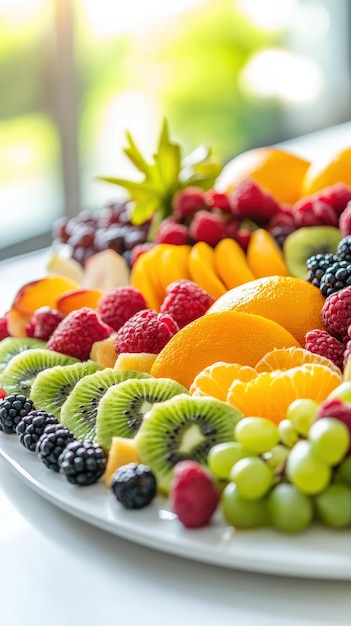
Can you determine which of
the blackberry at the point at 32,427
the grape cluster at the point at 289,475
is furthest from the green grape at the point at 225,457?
the blackberry at the point at 32,427

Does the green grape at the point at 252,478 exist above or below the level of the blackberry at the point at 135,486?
above

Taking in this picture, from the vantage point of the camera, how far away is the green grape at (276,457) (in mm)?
867

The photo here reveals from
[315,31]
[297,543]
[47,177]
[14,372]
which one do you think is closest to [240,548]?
[297,543]

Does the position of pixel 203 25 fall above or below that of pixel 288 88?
above

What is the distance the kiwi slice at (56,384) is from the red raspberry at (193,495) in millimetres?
293

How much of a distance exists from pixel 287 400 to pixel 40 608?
310 mm

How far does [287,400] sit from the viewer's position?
0.95 meters

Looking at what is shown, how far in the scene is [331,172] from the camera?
1590 millimetres

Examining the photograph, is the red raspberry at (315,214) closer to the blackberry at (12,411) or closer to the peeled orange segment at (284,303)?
the peeled orange segment at (284,303)

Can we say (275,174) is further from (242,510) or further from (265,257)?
(242,510)

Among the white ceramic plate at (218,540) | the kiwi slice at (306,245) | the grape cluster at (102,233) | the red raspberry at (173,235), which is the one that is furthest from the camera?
the grape cluster at (102,233)

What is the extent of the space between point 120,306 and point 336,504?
0.55 meters

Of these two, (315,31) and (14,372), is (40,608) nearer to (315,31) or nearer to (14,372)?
(14,372)

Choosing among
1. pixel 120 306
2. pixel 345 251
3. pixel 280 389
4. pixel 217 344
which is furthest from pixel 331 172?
pixel 280 389
